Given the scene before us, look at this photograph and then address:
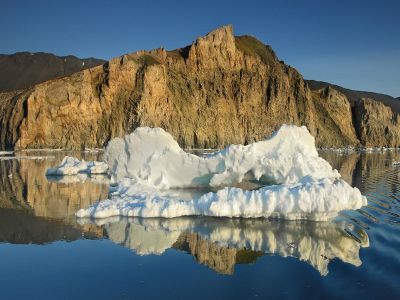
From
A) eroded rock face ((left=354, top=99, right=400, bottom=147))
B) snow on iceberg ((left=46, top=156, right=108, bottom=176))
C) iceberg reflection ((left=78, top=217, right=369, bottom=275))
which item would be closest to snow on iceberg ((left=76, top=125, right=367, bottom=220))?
iceberg reflection ((left=78, top=217, right=369, bottom=275))

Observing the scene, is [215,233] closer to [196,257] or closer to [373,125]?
[196,257]

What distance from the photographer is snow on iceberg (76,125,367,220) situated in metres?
12.1

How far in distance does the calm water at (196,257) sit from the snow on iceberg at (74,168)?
1252 centimetres

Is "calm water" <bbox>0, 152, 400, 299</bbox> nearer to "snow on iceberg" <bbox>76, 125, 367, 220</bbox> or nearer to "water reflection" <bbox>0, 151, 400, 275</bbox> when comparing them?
"water reflection" <bbox>0, 151, 400, 275</bbox>

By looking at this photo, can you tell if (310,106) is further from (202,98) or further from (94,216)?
(94,216)

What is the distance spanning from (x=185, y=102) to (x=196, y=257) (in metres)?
105

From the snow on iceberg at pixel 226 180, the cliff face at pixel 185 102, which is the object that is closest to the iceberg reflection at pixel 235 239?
the snow on iceberg at pixel 226 180

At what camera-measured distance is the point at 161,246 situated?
9.73 meters

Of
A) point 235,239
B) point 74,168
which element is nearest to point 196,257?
point 235,239

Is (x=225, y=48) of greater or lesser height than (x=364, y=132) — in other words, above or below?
above

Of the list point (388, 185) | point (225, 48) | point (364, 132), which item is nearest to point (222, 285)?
point (388, 185)

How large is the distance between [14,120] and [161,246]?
9012cm

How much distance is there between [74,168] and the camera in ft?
88.4

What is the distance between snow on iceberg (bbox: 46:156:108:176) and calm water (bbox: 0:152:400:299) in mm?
12516
